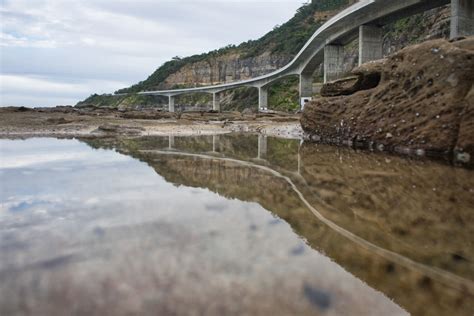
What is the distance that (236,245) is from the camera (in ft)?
7.20

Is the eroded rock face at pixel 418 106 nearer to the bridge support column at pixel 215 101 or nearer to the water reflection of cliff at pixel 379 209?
the water reflection of cliff at pixel 379 209

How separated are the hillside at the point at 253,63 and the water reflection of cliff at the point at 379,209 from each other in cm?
4391

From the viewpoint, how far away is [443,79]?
6.57m

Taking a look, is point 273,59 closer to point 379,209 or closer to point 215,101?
point 215,101

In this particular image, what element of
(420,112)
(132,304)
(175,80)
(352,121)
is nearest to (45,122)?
(352,121)

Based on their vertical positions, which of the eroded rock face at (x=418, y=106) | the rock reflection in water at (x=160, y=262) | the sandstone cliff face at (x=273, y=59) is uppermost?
the sandstone cliff face at (x=273, y=59)

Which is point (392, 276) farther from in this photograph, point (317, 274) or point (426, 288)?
point (317, 274)

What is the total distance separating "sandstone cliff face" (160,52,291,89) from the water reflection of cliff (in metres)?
74.8

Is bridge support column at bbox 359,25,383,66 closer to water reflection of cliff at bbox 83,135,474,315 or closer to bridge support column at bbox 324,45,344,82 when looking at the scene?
bridge support column at bbox 324,45,344,82

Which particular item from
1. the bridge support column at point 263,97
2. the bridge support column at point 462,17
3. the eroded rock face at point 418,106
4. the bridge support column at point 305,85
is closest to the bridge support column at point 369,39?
the bridge support column at point 462,17

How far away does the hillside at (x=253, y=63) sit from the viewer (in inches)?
2152

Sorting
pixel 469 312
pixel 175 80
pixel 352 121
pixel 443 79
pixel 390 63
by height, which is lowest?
pixel 469 312

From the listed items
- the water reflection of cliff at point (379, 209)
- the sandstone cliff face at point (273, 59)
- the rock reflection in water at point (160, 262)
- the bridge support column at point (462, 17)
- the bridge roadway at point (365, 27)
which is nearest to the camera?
the rock reflection in water at point (160, 262)

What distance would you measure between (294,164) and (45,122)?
12.9 meters
